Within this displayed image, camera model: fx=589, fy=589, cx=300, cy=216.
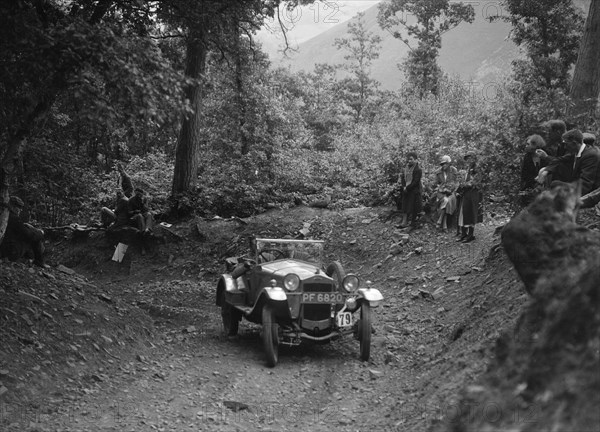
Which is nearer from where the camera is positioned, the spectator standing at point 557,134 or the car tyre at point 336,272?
the spectator standing at point 557,134

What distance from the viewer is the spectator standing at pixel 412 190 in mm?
15195

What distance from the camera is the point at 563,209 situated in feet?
18.5

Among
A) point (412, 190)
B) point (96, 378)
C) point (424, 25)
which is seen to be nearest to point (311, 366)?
point (96, 378)

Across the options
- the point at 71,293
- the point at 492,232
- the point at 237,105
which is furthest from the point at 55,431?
the point at 237,105

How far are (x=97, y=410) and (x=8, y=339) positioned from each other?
5.97 feet

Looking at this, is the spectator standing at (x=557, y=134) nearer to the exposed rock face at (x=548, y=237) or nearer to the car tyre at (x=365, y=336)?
the exposed rock face at (x=548, y=237)

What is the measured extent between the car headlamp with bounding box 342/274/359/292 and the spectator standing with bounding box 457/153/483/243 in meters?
4.99

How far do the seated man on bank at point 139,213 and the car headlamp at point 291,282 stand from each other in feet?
29.9

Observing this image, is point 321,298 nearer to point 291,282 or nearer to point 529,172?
point 291,282

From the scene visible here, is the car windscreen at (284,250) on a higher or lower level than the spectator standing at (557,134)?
lower

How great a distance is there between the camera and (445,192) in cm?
1512

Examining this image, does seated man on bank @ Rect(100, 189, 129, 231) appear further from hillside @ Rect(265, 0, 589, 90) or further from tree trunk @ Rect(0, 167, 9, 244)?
hillside @ Rect(265, 0, 589, 90)

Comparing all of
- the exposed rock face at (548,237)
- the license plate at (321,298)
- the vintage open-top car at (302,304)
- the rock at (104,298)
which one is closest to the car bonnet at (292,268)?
the vintage open-top car at (302,304)

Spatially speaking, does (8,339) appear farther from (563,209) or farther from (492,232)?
(492,232)
